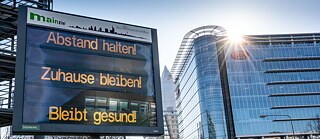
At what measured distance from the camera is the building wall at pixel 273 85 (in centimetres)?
8544

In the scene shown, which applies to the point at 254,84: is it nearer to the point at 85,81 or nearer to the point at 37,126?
the point at 85,81

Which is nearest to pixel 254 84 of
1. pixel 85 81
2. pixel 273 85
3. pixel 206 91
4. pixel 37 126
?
pixel 273 85

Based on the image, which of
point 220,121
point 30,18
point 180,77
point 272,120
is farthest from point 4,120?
point 180,77

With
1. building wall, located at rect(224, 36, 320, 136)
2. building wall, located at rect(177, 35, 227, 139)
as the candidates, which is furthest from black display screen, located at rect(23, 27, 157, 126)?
building wall, located at rect(224, 36, 320, 136)

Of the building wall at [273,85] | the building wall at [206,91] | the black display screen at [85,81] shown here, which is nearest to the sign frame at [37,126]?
the black display screen at [85,81]

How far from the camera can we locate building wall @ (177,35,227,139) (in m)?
85.5

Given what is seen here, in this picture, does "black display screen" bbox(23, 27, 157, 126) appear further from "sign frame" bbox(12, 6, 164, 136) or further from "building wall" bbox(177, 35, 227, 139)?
"building wall" bbox(177, 35, 227, 139)

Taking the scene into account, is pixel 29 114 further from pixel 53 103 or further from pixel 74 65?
pixel 74 65

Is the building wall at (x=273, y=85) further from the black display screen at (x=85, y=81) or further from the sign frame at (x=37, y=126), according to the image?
the sign frame at (x=37, y=126)

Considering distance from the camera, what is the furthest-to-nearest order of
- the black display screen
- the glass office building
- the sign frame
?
the glass office building → the black display screen → the sign frame

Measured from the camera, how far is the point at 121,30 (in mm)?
15625

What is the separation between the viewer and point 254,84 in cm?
8838

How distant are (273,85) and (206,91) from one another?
54.0 ft

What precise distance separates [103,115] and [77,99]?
1.11 meters
